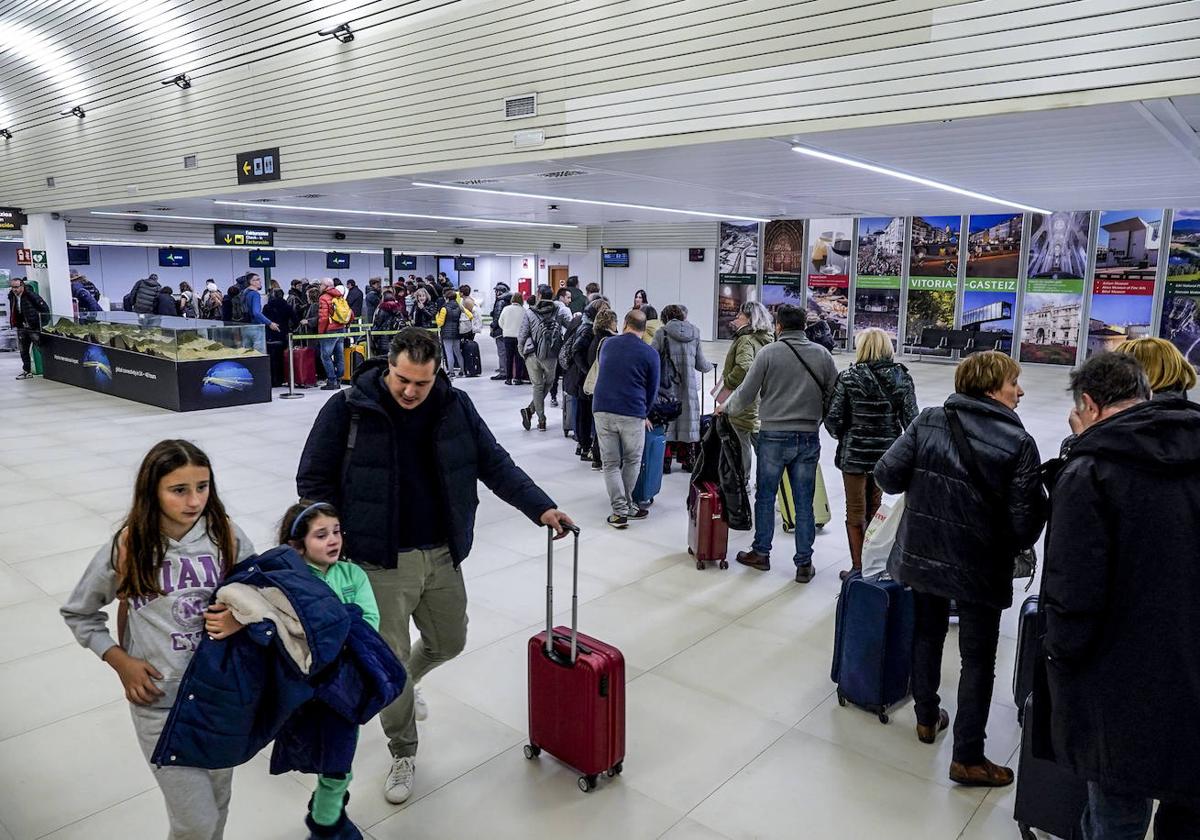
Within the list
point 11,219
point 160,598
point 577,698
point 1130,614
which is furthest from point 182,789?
point 11,219

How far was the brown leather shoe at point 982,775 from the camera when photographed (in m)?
3.19

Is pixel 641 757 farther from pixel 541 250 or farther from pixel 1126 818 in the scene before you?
pixel 541 250

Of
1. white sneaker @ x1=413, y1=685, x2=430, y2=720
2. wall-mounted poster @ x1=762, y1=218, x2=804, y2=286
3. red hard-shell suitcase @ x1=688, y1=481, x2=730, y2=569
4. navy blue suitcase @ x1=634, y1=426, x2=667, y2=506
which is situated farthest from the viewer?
wall-mounted poster @ x1=762, y1=218, x2=804, y2=286

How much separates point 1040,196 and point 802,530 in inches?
368

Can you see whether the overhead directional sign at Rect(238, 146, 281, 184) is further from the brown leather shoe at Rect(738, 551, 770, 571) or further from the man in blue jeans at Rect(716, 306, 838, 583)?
the brown leather shoe at Rect(738, 551, 770, 571)

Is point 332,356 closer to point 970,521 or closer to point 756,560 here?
point 756,560

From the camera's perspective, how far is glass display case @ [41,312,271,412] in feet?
38.5

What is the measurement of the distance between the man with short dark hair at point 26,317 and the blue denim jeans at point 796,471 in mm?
14865

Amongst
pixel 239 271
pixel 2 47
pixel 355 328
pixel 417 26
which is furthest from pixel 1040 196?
pixel 239 271

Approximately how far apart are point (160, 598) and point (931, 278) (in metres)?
19.3

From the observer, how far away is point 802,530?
537cm

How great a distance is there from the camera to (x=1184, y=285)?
16.0 meters

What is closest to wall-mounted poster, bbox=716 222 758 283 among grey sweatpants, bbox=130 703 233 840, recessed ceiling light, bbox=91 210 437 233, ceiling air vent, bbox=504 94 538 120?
recessed ceiling light, bbox=91 210 437 233

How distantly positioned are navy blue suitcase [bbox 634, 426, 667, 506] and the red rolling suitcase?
3627mm
